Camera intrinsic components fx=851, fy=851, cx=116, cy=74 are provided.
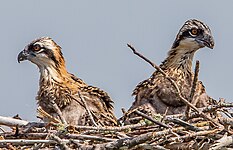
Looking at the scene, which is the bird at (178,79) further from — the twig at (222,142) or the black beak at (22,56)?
the twig at (222,142)

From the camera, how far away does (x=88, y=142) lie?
32.8 ft

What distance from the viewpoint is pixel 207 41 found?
43.1ft

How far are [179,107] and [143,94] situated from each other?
679mm

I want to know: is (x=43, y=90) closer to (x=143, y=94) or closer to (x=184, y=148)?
(x=143, y=94)

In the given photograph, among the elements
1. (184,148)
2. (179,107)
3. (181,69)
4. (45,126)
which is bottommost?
(184,148)

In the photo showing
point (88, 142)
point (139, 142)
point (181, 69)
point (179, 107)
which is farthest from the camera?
point (181, 69)

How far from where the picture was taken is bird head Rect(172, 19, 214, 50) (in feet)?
43.3

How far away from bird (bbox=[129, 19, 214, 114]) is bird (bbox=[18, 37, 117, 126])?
1.83ft

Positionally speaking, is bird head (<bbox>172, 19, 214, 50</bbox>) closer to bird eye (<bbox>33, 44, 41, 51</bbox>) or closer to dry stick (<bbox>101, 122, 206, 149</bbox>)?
bird eye (<bbox>33, 44, 41, 51</bbox>)

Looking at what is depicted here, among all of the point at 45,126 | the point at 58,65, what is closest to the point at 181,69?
the point at 58,65

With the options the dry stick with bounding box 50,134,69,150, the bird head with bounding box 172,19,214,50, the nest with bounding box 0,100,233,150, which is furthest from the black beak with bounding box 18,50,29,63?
the dry stick with bounding box 50,134,69,150

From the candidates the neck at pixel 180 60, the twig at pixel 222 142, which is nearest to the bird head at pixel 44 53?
the neck at pixel 180 60

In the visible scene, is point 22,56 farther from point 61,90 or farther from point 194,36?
point 194,36

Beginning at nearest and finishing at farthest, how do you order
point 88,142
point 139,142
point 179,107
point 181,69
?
point 139,142 < point 88,142 < point 179,107 < point 181,69
